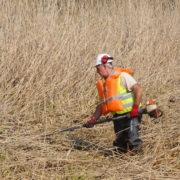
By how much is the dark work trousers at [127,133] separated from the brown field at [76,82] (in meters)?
0.10

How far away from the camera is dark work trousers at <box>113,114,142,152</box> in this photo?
366 cm

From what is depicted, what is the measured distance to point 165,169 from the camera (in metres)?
3.36

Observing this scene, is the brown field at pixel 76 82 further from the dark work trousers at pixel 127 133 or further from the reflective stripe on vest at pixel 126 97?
the reflective stripe on vest at pixel 126 97

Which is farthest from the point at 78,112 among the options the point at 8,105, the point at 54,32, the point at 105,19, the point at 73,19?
the point at 105,19

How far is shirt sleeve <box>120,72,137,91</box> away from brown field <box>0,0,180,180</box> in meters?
0.52

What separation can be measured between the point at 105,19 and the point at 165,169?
358 centimetres

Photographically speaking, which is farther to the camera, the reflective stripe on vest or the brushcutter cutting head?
the reflective stripe on vest

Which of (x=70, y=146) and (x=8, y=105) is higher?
(x=8, y=105)

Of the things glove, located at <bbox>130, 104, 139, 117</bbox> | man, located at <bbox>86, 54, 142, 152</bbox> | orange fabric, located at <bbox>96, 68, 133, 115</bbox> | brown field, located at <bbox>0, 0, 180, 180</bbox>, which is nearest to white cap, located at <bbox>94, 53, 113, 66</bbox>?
man, located at <bbox>86, 54, 142, 152</bbox>

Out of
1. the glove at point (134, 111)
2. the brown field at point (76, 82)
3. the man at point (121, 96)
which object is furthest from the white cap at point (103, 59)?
the brown field at point (76, 82)

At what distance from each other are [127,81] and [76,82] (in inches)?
74.5

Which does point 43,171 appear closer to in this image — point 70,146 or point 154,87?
point 70,146

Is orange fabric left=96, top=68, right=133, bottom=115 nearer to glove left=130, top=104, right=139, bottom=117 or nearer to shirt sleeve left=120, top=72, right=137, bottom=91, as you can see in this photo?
shirt sleeve left=120, top=72, right=137, bottom=91

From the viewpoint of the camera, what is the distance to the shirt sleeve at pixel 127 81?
11.8 ft
